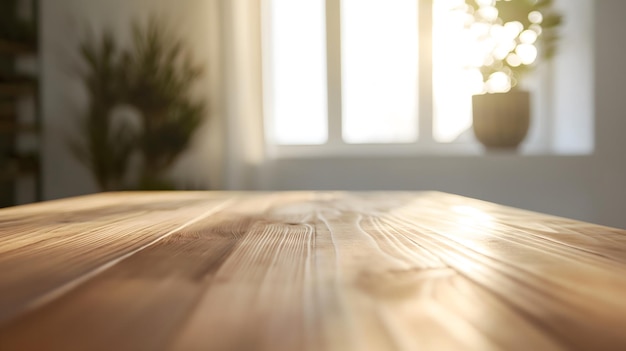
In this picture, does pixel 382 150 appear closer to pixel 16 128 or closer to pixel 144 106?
pixel 144 106

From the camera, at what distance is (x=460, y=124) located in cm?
360

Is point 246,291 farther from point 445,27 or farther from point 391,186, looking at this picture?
point 445,27

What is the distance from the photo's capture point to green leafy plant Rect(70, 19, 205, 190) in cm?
340

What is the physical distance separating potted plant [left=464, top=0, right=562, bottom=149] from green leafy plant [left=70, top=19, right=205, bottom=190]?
164cm

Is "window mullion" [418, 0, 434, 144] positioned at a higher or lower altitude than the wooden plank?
higher

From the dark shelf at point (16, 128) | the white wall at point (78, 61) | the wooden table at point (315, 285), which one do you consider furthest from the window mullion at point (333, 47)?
the wooden table at point (315, 285)

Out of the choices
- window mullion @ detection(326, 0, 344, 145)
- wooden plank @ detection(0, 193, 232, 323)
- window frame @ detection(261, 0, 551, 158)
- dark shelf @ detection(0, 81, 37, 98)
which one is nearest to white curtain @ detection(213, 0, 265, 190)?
window frame @ detection(261, 0, 551, 158)

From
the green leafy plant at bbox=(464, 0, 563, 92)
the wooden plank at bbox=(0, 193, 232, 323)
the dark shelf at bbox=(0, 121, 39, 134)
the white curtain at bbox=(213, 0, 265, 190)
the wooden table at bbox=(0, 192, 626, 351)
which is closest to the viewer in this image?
the wooden table at bbox=(0, 192, 626, 351)

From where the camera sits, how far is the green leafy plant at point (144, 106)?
3.40 metres

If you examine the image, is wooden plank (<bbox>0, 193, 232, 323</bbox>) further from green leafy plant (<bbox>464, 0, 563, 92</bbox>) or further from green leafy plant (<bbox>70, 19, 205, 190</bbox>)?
green leafy plant (<bbox>464, 0, 563, 92</bbox>)

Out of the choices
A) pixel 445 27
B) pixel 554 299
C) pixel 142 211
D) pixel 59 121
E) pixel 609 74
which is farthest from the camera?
pixel 59 121

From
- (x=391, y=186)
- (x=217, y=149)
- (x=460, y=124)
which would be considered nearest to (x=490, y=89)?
(x=460, y=124)

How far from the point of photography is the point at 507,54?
314 cm

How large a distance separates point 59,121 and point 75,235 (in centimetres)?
346
